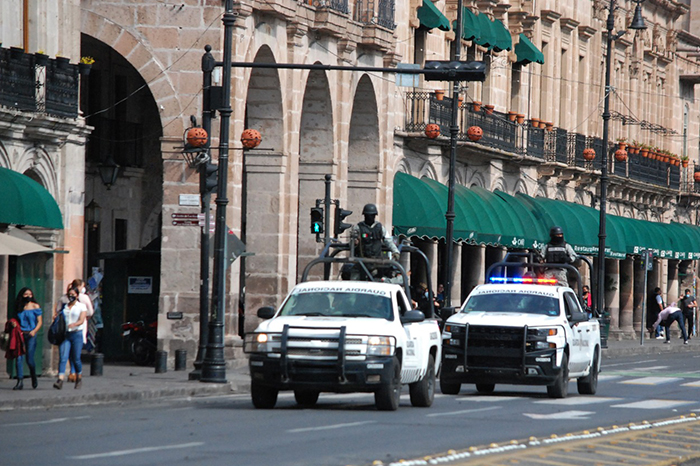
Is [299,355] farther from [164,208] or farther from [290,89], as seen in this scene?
[290,89]

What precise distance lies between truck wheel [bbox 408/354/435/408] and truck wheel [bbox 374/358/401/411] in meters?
1.02

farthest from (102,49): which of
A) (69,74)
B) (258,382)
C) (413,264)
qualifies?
(258,382)

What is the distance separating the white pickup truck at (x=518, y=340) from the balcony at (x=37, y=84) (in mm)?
7574

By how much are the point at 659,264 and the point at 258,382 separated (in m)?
52.8

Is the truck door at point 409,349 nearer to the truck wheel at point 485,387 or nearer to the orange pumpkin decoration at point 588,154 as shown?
the truck wheel at point 485,387

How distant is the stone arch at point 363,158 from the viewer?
40625 mm

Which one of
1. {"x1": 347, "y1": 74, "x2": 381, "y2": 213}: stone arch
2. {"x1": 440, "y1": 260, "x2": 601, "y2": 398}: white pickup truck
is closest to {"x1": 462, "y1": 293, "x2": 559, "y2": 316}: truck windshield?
{"x1": 440, "y1": 260, "x2": 601, "y2": 398}: white pickup truck

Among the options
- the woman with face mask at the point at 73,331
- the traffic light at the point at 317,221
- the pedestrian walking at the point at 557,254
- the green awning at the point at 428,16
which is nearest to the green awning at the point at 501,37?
the green awning at the point at 428,16

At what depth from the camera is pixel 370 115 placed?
133ft

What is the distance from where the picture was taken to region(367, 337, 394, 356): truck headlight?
2011cm

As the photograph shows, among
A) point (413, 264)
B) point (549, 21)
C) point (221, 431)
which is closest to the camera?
point (221, 431)

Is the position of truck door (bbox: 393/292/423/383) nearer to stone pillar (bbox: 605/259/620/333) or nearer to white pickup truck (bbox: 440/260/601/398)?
white pickup truck (bbox: 440/260/601/398)

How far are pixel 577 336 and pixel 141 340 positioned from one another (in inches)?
407

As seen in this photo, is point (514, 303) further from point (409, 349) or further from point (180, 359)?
point (180, 359)
